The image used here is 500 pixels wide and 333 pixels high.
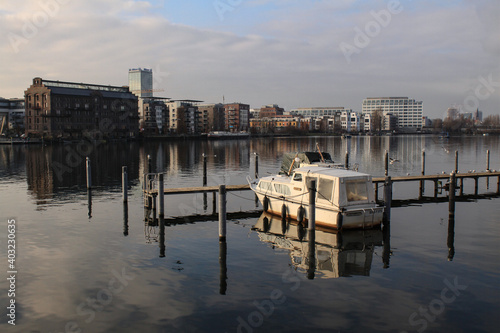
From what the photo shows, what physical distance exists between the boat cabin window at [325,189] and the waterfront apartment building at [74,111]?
13767 cm

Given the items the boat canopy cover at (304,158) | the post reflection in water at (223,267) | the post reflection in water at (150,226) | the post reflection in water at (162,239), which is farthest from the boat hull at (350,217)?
the boat canopy cover at (304,158)

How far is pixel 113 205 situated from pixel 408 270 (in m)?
23.8

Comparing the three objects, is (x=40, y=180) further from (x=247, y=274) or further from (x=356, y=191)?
(x=247, y=274)

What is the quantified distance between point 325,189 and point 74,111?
151 meters

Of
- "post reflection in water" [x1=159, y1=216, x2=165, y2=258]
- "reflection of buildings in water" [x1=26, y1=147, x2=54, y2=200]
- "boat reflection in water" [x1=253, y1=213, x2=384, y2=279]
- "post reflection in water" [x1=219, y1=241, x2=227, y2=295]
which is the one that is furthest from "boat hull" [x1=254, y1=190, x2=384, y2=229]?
"reflection of buildings in water" [x1=26, y1=147, x2=54, y2=200]

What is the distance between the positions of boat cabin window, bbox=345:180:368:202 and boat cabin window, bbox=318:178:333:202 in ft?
3.11

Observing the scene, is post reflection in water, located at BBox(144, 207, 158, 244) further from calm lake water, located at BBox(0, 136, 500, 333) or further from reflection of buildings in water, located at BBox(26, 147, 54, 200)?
reflection of buildings in water, located at BBox(26, 147, 54, 200)

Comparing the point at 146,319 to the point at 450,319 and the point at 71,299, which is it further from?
the point at 450,319

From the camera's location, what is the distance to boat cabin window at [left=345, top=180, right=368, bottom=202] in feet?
83.6

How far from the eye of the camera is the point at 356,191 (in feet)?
84.3

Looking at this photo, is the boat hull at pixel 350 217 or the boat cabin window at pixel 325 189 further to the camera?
the boat cabin window at pixel 325 189

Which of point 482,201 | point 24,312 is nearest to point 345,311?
point 24,312

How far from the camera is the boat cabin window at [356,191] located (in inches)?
1003

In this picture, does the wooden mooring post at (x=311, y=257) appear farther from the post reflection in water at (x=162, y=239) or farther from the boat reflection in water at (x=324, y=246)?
the post reflection in water at (x=162, y=239)
